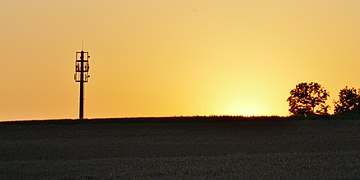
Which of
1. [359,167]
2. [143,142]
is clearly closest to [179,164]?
[359,167]

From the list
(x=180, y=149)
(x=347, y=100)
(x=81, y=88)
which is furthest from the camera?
(x=347, y=100)

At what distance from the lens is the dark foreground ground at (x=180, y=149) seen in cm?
3158

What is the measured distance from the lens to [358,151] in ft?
131

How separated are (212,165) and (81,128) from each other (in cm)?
2927

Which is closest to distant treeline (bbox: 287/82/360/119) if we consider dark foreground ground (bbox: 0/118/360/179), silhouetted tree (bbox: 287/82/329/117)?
silhouetted tree (bbox: 287/82/329/117)

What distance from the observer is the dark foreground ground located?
104 ft

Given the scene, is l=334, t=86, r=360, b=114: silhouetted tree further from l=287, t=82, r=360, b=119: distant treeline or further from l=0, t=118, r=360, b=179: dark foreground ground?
l=0, t=118, r=360, b=179: dark foreground ground

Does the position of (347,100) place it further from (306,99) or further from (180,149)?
(180,149)

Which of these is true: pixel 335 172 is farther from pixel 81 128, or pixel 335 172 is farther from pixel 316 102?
pixel 316 102

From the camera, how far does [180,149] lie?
149 feet

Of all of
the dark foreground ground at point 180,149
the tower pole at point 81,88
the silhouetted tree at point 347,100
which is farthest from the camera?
the silhouetted tree at point 347,100

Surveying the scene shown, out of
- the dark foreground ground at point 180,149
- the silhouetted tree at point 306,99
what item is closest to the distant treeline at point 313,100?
the silhouetted tree at point 306,99

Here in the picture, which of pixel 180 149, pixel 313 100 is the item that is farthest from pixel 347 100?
pixel 180 149

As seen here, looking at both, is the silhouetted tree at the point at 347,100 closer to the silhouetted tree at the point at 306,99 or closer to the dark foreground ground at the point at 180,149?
the silhouetted tree at the point at 306,99
